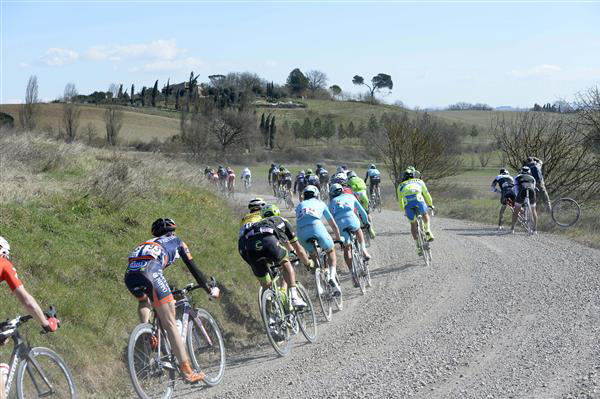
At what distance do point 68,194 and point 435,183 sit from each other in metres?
35.1

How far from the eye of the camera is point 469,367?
8461mm

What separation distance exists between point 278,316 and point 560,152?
75.6ft

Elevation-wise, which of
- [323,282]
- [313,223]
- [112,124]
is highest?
[313,223]

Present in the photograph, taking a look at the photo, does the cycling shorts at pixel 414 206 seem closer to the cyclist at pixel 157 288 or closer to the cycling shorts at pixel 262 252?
the cycling shorts at pixel 262 252

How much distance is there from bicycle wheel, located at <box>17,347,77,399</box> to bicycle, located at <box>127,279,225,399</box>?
66 centimetres

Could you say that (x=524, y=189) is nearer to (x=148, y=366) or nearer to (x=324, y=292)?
(x=324, y=292)

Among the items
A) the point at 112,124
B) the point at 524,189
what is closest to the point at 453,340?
the point at 524,189

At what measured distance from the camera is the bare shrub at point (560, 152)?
28.9 m

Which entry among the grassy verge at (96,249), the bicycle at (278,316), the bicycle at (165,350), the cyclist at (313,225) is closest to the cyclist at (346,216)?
the cyclist at (313,225)

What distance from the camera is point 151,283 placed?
7.61 metres

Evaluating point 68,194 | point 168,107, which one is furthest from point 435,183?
point 168,107

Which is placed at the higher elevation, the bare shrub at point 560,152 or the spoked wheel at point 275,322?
the bare shrub at point 560,152

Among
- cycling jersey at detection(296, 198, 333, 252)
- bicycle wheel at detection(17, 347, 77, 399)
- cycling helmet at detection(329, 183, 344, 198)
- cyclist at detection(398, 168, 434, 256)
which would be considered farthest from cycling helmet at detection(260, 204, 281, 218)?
cyclist at detection(398, 168, 434, 256)

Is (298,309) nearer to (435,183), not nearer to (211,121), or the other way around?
(435,183)
